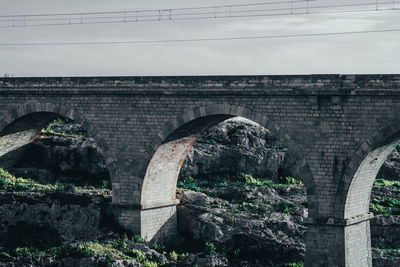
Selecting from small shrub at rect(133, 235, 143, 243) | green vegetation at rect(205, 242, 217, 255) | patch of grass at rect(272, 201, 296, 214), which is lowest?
green vegetation at rect(205, 242, 217, 255)

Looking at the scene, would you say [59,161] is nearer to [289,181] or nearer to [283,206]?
[283,206]

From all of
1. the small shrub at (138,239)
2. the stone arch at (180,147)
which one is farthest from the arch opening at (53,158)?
the small shrub at (138,239)

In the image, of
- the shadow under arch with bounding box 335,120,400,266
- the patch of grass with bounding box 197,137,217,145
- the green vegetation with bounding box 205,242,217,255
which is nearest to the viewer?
the shadow under arch with bounding box 335,120,400,266

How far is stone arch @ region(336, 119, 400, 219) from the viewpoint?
2281 cm

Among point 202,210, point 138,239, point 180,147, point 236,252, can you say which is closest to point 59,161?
point 180,147

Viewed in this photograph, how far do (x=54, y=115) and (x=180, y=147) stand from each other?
7426mm

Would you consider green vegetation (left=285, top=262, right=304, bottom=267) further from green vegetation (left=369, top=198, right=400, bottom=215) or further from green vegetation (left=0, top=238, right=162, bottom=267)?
green vegetation (left=369, top=198, right=400, bottom=215)

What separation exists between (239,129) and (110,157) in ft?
41.3

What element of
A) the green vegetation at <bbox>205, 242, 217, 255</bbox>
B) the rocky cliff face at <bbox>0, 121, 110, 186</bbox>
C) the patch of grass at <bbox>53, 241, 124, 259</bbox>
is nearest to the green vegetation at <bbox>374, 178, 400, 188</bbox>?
the green vegetation at <bbox>205, 242, 217, 255</bbox>

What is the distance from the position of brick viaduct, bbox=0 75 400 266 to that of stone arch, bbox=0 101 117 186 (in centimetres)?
5

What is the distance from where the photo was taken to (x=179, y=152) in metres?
29.0

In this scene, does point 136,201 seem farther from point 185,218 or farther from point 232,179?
point 232,179

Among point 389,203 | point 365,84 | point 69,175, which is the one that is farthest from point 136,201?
point 389,203

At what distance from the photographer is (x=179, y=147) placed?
28531 millimetres
